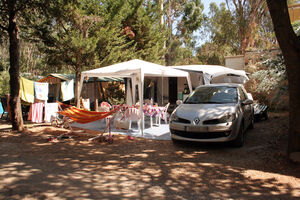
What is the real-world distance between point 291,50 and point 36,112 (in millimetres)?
9388

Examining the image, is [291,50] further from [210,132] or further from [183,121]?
[183,121]

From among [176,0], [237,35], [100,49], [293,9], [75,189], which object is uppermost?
[176,0]

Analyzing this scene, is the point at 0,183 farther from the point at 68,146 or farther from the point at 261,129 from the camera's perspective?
the point at 261,129

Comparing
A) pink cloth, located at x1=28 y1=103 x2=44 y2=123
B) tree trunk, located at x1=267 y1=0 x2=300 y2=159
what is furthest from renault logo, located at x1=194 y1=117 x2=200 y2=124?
pink cloth, located at x1=28 y1=103 x2=44 y2=123

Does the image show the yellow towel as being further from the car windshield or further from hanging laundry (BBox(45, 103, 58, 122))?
the car windshield

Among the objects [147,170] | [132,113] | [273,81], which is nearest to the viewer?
[147,170]

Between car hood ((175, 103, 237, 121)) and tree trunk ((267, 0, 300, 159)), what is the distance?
1.47m

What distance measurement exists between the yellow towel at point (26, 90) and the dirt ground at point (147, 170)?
3.58m

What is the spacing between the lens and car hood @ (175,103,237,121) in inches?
220

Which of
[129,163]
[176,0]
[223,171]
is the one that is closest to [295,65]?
[223,171]

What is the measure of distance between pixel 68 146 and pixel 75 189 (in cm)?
301

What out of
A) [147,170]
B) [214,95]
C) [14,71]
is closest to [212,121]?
[214,95]

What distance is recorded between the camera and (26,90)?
32.8 feet

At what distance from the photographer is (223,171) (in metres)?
4.40
